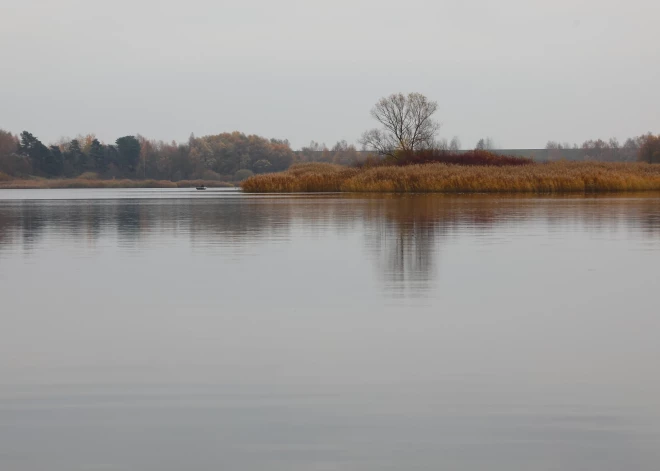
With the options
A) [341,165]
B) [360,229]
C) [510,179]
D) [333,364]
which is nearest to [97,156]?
[341,165]

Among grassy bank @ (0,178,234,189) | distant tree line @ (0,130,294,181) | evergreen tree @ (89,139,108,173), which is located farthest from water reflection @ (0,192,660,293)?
evergreen tree @ (89,139,108,173)

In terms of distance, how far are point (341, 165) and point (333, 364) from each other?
70217 millimetres

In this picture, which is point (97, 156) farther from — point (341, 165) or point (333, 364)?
point (333, 364)

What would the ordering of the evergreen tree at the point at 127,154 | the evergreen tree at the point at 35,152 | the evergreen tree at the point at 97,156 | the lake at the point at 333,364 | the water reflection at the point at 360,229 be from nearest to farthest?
the lake at the point at 333,364 < the water reflection at the point at 360,229 < the evergreen tree at the point at 35,152 < the evergreen tree at the point at 97,156 < the evergreen tree at the point at 127,154

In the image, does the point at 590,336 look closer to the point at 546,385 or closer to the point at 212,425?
the point at 546,385

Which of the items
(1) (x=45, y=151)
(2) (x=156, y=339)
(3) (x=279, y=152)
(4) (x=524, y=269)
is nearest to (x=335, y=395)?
(2) (x=156, y=339)

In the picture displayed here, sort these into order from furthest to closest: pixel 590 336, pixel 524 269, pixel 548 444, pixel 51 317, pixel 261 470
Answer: pixel 524 269
pixel 51 317
pixel 590 336
pixel 548 444
pixel 261 470

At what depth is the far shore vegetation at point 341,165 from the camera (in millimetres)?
43906

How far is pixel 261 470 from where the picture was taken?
3.55 meters

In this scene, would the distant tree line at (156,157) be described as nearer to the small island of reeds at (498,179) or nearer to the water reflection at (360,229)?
the small island of reeds at (498,179)

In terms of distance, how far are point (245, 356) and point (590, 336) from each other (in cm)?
251

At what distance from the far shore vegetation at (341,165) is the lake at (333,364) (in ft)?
108

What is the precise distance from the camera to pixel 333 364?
5332 mm

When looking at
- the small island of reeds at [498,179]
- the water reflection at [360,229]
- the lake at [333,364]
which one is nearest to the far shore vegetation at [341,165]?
the small island of reeds at [498,179]
